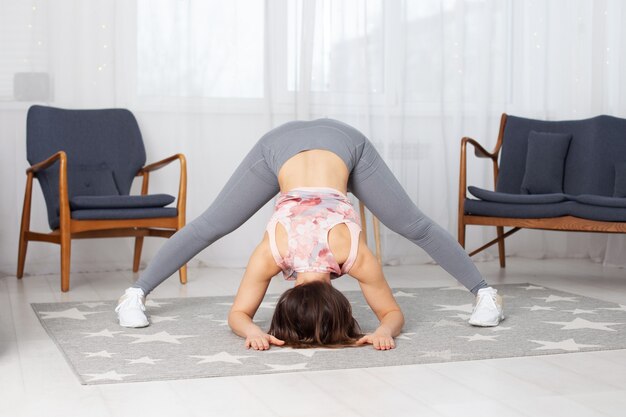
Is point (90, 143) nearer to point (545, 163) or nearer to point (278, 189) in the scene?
point (278, 189)

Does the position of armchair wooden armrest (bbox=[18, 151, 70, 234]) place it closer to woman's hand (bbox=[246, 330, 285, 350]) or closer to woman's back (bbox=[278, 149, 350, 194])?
woman's back (bbox=[278, 149, 350, 194])

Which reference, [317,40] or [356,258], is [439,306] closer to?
[356,258]

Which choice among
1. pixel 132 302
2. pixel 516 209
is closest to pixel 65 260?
pixel 132 302

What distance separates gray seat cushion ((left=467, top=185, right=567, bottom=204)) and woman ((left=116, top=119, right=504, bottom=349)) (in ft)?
3.86

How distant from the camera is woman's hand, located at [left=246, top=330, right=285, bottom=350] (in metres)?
2.79

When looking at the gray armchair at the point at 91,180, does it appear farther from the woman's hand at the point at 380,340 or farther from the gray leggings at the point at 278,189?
the woman's hand at the point at 380,340

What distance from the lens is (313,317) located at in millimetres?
2662

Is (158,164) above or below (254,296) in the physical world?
above

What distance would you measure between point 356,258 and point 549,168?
2.39m

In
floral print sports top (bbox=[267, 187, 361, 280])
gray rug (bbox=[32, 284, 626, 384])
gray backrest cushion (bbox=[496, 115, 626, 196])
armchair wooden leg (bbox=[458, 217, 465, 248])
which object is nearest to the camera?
gray rug (bbox=[32, 284, 626, 384])

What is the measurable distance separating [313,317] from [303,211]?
1.19 ft

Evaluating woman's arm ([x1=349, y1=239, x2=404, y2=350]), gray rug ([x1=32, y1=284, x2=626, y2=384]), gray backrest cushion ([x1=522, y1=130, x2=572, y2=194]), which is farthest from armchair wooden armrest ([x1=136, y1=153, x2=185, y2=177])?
gray backrest cushion ([x1=522, y1=130, x2=572, y2=194])

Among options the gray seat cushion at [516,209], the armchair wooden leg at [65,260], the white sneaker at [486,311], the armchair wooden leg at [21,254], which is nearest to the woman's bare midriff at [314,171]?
the white sneaker at [486,311]

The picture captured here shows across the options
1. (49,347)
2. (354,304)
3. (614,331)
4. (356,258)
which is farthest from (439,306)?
(49,347)
